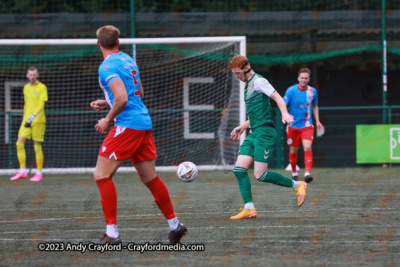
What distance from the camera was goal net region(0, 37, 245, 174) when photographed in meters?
14.7

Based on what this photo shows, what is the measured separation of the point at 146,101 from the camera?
54.1 ft

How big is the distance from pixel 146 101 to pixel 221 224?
33.7ft

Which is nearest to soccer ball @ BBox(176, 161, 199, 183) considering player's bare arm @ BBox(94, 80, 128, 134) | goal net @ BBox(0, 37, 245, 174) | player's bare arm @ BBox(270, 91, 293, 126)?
player's bare arm @ BBox(270, 91, 293, 126)

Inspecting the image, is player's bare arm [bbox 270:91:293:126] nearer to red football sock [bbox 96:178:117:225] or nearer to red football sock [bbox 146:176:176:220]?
red football sock [bbox 146:176:176:220]

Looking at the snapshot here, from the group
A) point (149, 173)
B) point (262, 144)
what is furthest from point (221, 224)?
point (149, 173)

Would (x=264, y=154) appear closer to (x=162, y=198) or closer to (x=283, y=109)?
(x=283, y=109)

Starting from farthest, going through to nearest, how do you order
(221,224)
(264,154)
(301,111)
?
(301,111), (264,154), (221,224)

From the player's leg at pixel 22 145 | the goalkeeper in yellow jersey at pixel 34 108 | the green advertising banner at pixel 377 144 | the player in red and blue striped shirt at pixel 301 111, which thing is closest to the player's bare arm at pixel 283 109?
the player in red and blue striped shirt at pixel 301 111

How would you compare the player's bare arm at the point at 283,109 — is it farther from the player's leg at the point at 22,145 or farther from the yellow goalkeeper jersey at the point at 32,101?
the player's leg at the point at 22,145

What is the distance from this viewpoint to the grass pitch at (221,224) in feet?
15.6

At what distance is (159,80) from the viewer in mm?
17078

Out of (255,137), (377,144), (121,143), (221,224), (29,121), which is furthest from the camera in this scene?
(377,144)

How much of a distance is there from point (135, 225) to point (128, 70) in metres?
1.86

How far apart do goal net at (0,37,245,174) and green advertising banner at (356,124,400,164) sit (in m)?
2.89
